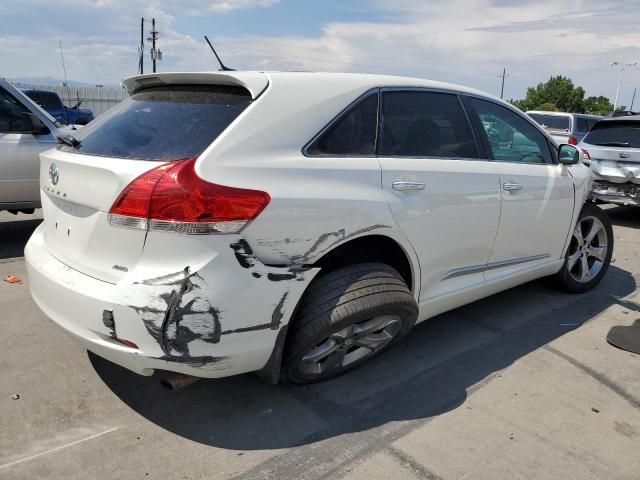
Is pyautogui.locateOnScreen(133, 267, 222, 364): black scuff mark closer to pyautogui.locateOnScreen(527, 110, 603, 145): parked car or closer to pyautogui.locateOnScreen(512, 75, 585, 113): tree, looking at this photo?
A: pyautogui.locateOnScreen(527, 110, 603, 145): parked car

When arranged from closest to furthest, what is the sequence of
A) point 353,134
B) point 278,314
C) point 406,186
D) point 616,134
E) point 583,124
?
point 278,314, point 353,134, point 406,186, point 616,134, point 583,124

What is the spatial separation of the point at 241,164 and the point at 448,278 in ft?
5.31

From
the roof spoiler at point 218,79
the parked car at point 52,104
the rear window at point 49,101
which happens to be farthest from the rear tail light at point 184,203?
the rear window at point 49,101

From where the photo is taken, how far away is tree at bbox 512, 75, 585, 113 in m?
74.1

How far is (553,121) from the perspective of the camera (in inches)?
567

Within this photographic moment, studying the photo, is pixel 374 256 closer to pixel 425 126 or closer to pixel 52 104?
pixel 425 126

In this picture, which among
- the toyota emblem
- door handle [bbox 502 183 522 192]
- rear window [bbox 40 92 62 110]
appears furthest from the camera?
rear window [bbox 40 92 62 110]

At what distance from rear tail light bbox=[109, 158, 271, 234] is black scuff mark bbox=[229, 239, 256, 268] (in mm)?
58

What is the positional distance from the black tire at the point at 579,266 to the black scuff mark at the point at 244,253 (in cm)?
315

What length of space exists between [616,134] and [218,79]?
7.73m

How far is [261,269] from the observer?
233cm

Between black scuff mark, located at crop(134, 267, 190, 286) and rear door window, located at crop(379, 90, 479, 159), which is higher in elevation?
rear door window, located at crop(379, 90, 479, 159)

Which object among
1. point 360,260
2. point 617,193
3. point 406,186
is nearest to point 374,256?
point 360,260

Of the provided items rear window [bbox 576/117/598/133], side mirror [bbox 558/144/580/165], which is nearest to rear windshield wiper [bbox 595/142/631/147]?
side mirror [bbox 558/144/580/165]
